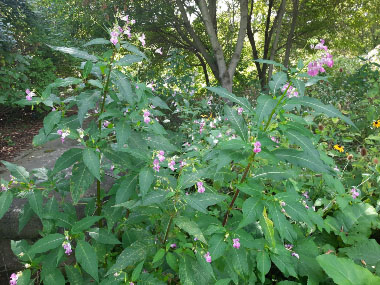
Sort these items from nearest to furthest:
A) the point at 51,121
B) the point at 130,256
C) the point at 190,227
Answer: the point at 190,227 < the point at 130,256 < the point at 51,121

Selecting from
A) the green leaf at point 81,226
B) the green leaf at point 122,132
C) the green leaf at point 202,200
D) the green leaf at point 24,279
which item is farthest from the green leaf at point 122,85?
the green leaf at point 24,279

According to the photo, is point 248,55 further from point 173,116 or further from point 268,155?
point 268,155

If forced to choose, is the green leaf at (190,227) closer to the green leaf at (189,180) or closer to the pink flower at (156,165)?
the green leaf at (189,180)

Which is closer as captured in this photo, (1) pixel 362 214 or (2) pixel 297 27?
(1) pixel 362 214

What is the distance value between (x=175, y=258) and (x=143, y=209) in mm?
294

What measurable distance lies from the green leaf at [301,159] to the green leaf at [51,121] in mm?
1108

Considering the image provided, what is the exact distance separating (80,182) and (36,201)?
29cm

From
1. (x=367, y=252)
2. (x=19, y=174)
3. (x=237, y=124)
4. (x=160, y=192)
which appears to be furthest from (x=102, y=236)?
(x=367, y=252)

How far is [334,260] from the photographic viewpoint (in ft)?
5.15

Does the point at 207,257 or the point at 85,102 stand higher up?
the point at 85,102

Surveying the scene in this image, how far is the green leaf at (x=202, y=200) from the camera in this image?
1298 mm

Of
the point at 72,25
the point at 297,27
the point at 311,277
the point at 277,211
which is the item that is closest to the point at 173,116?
the point at 311,277

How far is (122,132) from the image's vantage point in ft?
4.72

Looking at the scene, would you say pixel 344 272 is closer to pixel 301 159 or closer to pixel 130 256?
pixel 301 159
